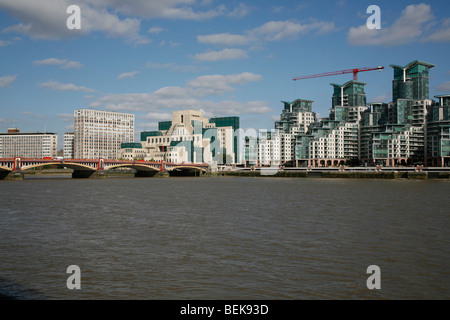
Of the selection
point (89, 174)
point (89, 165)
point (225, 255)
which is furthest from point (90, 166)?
point (225, 255)

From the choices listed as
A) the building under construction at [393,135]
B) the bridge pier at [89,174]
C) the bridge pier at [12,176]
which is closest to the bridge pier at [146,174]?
the bridge pier at [89,174]

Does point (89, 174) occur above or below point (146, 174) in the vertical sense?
above

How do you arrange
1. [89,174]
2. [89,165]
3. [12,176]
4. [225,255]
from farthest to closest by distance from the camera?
1. [89,174]
2. [89,165]
3. [12,176]
4. [225,255]

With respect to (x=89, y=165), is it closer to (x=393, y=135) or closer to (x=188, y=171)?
(x=188, y=171)

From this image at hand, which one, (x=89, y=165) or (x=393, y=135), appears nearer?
(x=89, y=165)

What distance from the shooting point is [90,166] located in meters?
112

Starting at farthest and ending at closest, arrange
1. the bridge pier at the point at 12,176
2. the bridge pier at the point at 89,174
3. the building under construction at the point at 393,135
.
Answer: the building under construction at the point at 393,135
the bridge pier at the point at 89,174
the bridge pier at the point at 12,176

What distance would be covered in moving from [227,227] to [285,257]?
27.4ft

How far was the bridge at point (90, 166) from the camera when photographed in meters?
95.9

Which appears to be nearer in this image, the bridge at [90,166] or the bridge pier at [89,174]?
the bridge at [90,166]

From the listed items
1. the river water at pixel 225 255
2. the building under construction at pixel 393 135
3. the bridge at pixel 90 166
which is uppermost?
the building under construction at pixel 393 135

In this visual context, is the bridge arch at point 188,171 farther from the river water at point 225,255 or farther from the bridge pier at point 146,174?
the river water at point 225,255

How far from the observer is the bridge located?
95.9 m
